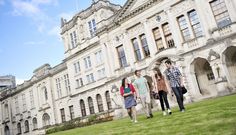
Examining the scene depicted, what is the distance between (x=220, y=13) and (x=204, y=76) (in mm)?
6655

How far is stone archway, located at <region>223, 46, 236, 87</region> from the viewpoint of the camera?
24.7 metres

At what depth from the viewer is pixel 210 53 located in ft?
82.1

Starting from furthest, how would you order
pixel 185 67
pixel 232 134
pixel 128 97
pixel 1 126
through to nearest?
pixel 1 126 < pixel 185 67 < pixel 128 97 < pixel 232 134

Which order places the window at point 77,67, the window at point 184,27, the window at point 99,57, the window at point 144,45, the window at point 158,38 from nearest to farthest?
the window at point 184,27, the window at point 158,38, the window at point 144,45, the window at point 99,57, the window at point 77,67

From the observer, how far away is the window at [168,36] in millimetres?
29094

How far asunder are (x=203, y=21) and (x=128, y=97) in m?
16.4

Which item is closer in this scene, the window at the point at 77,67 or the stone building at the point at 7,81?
the window at the point at 77,67

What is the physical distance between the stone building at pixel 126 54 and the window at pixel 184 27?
0.02 meters

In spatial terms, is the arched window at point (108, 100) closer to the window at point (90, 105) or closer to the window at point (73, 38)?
the window at point (90, 105)

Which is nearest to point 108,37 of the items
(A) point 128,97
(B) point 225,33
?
(B) point 225,33

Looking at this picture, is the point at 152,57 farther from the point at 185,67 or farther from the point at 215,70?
the point at 215,70

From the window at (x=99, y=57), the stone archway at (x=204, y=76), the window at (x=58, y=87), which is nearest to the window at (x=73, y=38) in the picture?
the window at (x=99, y=57)

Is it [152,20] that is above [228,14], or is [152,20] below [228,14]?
above

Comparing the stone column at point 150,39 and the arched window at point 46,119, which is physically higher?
the stone column at point 150,39
